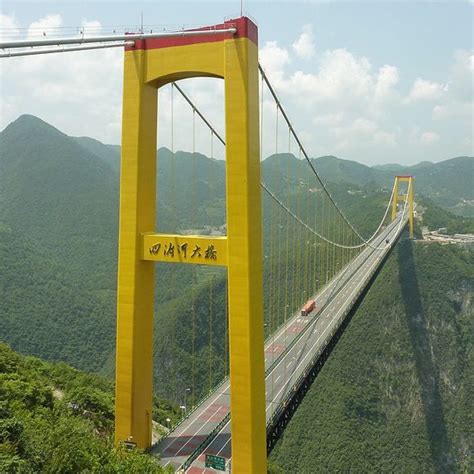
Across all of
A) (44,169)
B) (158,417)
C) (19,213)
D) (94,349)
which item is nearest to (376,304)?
(94,349)

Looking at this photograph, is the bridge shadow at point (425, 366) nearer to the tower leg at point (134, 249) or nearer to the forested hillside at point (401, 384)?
the forested hillside at point (401, 384)

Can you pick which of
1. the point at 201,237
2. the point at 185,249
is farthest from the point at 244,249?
the point at 185,249

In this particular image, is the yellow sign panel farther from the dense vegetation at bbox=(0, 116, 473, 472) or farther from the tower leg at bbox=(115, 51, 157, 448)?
the dense vegetation at bbox=(0, 116, 473, 472)

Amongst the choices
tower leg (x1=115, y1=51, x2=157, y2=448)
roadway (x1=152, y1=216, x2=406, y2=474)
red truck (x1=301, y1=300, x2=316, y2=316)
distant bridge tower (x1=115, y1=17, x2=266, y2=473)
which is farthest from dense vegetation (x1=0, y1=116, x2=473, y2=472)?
distant bridge tower (x1=115, y1=17, x2=266, y2=473)

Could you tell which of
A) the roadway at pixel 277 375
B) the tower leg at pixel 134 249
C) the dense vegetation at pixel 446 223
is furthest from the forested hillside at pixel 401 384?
the tower leg at pixel 134 249

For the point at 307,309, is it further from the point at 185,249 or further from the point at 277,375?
the point at 185,249
